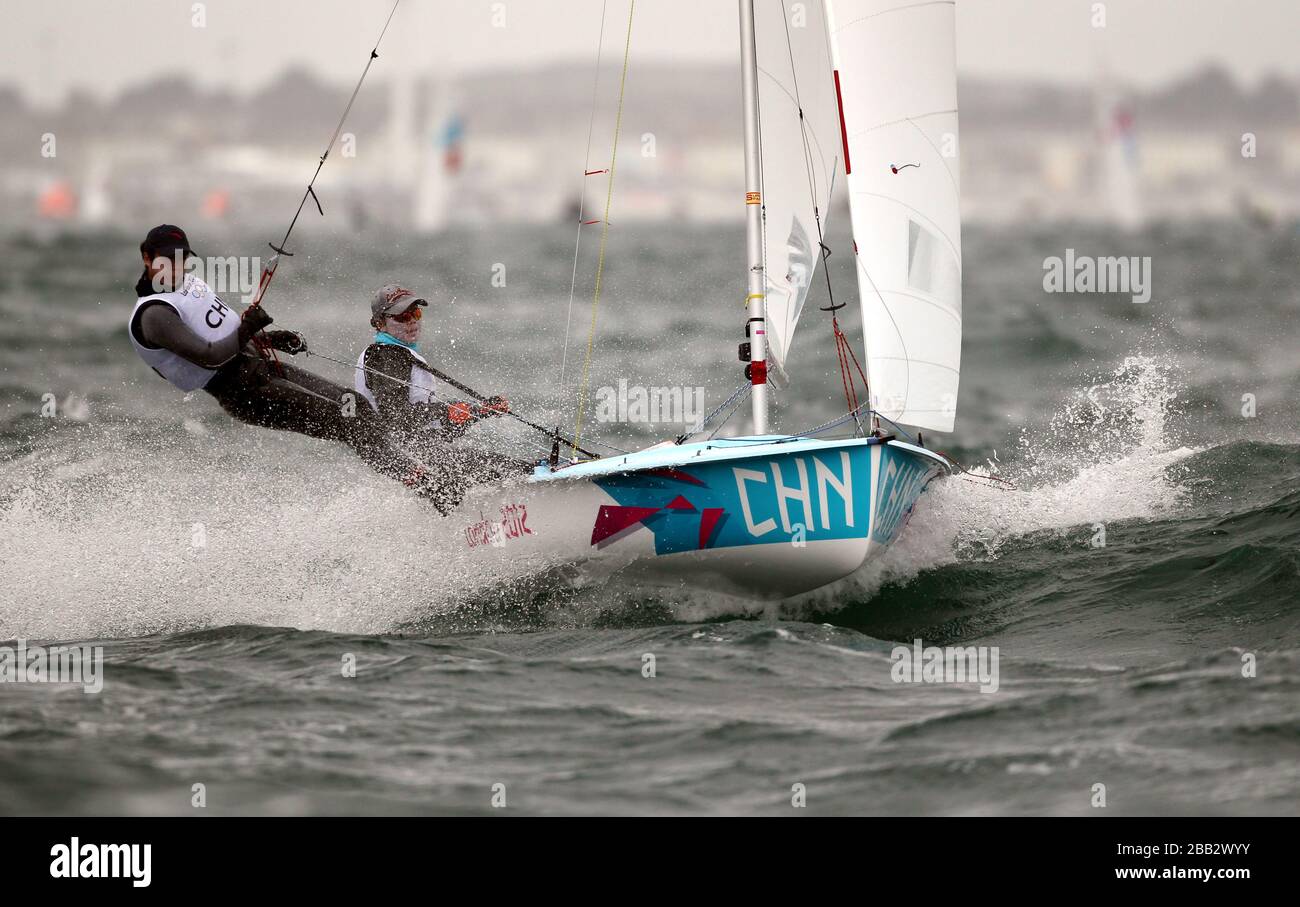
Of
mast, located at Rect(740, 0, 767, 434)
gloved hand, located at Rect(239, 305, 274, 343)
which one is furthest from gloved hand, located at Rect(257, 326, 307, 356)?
mast, located at Rect(740, 0, 767, 434)

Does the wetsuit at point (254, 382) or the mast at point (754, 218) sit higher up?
the mast at point (754, 218)

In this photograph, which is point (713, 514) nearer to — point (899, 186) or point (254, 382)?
point (899, 186)

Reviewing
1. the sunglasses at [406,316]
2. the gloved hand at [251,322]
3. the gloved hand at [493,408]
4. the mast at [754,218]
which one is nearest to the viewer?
the gloved hand at [251,322]

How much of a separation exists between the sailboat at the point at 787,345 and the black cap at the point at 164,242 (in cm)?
156

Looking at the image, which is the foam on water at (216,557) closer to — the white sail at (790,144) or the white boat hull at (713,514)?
the white boat hull at (713,514)

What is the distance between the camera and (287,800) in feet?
12.8

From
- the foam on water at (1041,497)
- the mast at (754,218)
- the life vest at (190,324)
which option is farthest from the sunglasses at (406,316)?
the foam on water at (1041,497)

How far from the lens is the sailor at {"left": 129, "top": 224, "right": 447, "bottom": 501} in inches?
239

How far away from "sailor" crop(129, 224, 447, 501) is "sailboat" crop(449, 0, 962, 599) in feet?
1.71

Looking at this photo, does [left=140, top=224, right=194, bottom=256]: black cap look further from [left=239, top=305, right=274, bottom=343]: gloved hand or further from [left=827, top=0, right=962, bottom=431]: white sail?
[left=827, top=0, right=962, bottom=431]: white sail

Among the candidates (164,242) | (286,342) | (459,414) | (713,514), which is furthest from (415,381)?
(713,514)

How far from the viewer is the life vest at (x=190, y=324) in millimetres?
6090

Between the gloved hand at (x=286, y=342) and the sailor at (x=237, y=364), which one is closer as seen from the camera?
the sailor at (x=237, y=364)
